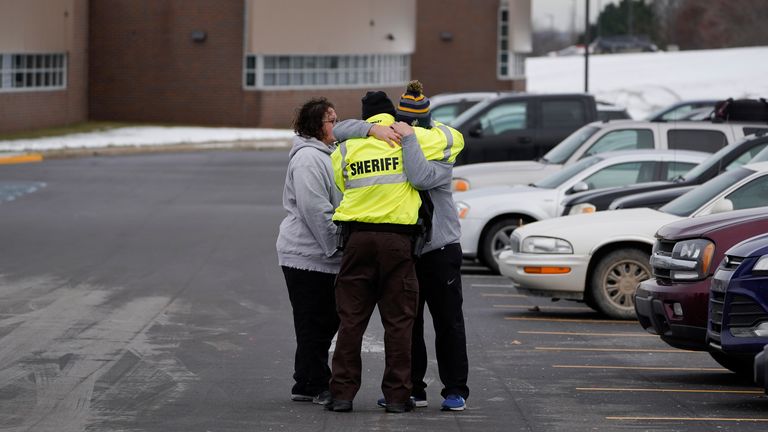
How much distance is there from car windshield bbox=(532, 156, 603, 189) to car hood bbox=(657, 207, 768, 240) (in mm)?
6951

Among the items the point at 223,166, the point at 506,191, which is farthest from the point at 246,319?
the point at 223,166

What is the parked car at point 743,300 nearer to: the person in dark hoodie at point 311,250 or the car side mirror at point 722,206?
the person in dark hoodie at point 311,250

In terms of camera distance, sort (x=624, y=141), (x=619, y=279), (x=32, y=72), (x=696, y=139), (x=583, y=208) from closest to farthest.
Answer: (x=619, y=279)
(x=583, y=208)
(x=696, y=139)
(x=624, y=141)
(x=32, y=72)

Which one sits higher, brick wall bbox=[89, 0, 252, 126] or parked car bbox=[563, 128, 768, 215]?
brick wall bbox=[89, 0, 252, 126]

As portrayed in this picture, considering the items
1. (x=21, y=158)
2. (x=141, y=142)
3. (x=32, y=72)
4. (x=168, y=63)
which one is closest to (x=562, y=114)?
(x=21, y=158)

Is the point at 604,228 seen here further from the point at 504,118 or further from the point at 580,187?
the point at 504,118

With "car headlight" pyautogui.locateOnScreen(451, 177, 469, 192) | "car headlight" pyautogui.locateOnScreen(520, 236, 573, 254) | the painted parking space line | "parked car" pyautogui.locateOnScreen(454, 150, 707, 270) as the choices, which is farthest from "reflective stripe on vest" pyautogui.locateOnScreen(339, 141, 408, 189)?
"car headlight" pyautogui.locateOnScreen(451, 177, 469, 192)

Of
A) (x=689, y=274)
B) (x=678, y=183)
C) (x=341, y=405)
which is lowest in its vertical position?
(x=341, y=405)

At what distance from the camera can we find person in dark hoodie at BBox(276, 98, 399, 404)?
8547mm

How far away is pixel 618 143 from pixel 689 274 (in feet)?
34.7

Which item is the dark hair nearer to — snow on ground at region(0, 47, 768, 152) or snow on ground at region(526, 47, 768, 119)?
snow on ground at region(0, 47, 768, 152)

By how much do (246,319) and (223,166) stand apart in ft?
72.1

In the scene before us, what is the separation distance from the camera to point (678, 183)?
1520 cm

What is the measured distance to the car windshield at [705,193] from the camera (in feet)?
41.5
